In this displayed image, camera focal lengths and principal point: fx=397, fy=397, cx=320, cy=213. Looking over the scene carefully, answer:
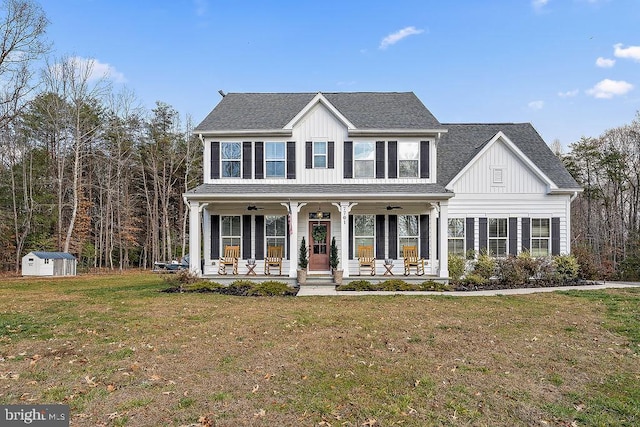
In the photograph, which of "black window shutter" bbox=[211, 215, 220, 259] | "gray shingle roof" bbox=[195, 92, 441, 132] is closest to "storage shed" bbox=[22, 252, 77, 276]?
"black window shutter" bbox=[211, 215, 220, 259]

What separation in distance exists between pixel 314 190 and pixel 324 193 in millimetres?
659

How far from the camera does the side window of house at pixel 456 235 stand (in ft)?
53.4

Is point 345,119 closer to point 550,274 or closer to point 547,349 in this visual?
point 550,274

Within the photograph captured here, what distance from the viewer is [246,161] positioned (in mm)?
16125

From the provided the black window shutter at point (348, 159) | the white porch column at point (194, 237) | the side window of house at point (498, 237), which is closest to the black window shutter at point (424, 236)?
the side window of house at point (498, 237)

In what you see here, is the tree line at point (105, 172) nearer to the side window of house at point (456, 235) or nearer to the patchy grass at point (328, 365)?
the side window of house at point (456, 235)

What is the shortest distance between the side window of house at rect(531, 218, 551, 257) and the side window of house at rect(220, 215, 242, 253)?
1200 cm

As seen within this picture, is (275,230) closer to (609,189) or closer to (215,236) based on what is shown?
(215,236)

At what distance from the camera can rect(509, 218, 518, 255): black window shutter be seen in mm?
16203

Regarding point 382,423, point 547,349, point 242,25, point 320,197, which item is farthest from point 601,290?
point 242,25

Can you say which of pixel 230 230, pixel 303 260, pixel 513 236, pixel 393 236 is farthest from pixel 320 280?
pixel 513 236

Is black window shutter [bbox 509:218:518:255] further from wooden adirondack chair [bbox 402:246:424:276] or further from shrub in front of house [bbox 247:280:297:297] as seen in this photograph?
shrub in front of house [bbox 247:280:297:297]

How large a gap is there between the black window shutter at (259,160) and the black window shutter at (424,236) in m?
6.71

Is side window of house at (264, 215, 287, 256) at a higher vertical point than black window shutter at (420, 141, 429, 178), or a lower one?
lower
